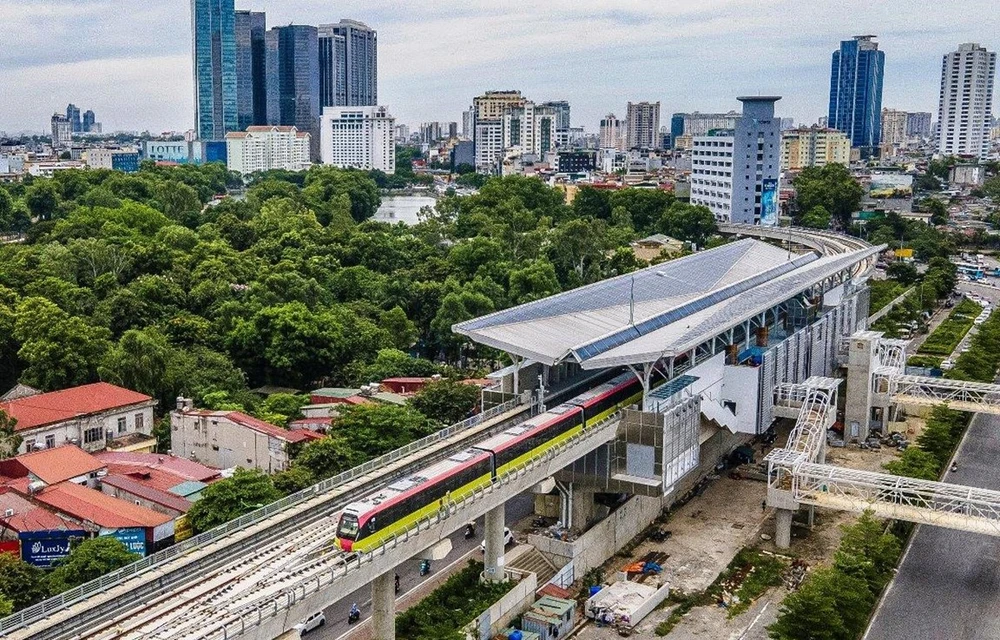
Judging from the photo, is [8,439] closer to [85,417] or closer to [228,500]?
[85,417]

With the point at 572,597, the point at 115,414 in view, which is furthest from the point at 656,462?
the point at 115,414

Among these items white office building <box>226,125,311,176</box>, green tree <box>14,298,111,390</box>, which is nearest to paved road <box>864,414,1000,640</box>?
green tree <box>14,298,111,390</box>

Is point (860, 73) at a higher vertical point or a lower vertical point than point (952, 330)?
higher

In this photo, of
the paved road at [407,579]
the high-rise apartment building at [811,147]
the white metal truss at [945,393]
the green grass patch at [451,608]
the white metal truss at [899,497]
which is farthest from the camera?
the high-rise apartment building at [811,147]

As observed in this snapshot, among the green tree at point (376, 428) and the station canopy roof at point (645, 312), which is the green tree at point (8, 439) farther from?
the station canopy roof at point (645, 312)

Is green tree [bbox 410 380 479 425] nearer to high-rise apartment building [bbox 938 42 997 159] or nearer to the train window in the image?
the train window

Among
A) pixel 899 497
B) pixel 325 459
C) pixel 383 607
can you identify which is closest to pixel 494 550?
pixel 383 607

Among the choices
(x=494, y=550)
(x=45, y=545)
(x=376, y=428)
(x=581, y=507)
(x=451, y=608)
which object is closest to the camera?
(x=451, y=608)

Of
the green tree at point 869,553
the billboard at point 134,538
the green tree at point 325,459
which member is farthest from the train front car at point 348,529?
the green tree at point 869,553
